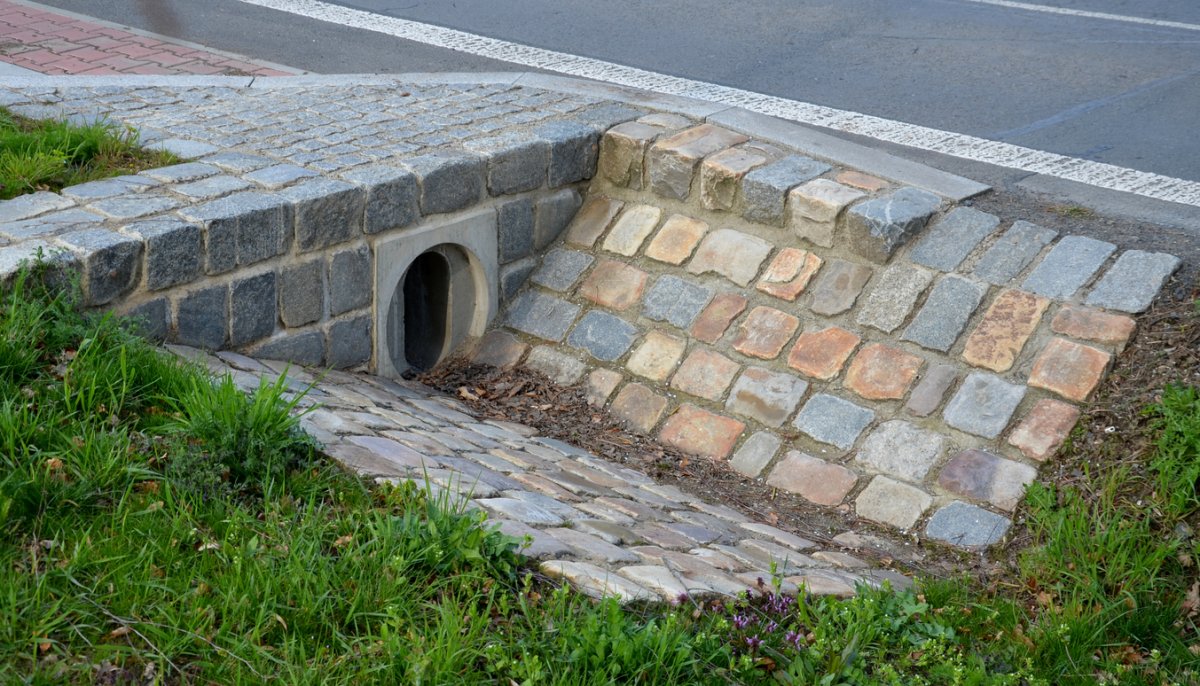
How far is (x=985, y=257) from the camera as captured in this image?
4.55 meters

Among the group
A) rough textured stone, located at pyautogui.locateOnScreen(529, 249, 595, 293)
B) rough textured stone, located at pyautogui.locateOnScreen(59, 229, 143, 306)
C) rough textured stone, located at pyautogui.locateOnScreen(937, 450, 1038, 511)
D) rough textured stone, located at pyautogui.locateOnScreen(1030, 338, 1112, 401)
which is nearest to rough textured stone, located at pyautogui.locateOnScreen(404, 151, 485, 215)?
rough textured stone, located at pyautogui.locateOnScreen(529, 249, 595, 293)

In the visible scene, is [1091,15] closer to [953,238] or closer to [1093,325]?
[953,238]

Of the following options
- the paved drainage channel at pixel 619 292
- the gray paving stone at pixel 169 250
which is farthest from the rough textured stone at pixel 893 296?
the gray paving stone at pixel 169 250

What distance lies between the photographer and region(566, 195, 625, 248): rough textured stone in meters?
5.48

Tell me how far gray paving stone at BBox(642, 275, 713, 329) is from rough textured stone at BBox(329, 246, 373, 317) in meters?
1.25

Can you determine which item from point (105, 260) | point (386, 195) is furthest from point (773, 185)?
point (105, 260)

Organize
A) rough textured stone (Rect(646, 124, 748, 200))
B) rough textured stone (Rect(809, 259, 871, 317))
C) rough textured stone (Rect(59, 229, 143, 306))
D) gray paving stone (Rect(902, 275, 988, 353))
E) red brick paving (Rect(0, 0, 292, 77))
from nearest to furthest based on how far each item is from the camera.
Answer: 1. rough textured stone (Rect(59, 229, 143, 306))
2. gray paving stone (Rect(902, 275, 988, 353))
3. rough textured stone (Rect(809, 259, 871, 317))
4. rough textured stone (Rect(646, 124, 748, 200))
5. red brick paving (Rect(0, 0, 292, 77))

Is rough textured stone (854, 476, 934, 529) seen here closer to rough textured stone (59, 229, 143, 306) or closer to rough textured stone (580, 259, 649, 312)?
rough textured stone (580, 259, 649, 312)

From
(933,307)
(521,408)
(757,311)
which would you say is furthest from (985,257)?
(521,408)

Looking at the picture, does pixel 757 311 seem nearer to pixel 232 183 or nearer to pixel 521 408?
pixel 521 408

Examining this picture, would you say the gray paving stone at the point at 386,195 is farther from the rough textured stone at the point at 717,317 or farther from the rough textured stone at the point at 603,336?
the rough textured stone at the point at 717,317

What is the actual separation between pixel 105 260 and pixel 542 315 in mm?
2130

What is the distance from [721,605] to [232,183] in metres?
2.61

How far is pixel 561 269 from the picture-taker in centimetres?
548
